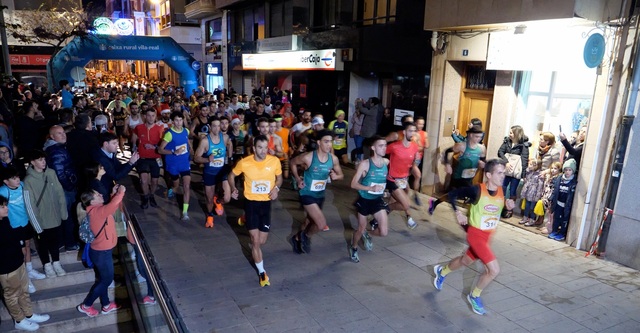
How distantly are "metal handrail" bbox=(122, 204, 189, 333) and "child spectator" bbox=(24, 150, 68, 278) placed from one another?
0.90 m

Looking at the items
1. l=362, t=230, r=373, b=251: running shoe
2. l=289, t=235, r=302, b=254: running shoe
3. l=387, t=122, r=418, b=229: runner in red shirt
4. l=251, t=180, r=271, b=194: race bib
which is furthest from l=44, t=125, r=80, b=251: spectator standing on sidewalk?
l=387, t=122, r=418, b=229: runner in red shirt

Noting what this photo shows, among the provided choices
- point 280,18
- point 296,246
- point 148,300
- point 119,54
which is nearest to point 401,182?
point 296,246

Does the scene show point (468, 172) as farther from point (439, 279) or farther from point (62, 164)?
point (62, 164)

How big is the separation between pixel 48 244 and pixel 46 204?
2.48 feet

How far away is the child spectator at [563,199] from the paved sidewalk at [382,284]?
26 centimetres

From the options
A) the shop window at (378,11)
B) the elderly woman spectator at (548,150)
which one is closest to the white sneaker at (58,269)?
the elderly woman spectator at (548,150)

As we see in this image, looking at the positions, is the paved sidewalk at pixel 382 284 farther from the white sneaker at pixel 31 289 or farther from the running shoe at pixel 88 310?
the white sneaker at pixel 31 289

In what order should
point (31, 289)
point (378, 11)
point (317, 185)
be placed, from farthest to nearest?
point (378, 11)
point (317, 185)
point (31, 289)

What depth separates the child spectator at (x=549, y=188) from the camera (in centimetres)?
798

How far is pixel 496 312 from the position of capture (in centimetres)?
549

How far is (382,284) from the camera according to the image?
6094 mm

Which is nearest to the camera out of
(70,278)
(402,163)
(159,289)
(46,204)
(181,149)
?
(159,289)

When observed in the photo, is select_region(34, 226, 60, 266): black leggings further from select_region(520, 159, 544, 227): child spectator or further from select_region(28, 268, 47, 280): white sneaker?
select_region(520, 159, 544, 227): child spectator

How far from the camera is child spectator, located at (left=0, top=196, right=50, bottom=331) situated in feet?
16.4
